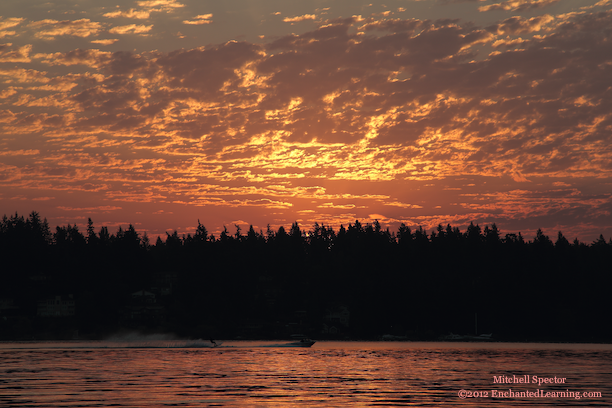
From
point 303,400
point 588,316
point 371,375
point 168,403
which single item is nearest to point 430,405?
point 303,400

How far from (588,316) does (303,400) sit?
174678 mm

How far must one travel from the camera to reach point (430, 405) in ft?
149

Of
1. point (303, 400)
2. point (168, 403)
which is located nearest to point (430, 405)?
point (303, 400)

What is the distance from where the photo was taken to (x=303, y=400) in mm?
47219

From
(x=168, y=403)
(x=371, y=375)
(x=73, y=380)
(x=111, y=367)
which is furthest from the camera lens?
(x=111, y=367)

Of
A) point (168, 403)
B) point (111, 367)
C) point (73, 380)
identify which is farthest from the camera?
point (111, 367)

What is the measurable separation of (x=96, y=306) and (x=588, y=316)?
14759 centimetres

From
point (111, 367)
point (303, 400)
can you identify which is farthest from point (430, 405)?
point (111, 367)

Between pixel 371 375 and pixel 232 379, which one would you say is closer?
pixel 232 379

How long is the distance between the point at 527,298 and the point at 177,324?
105727 mm

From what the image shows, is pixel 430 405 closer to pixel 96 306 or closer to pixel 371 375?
pixel 371 375

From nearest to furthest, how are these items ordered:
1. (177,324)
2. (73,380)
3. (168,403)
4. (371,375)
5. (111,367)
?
(168,403)
(73,380)
(371,375)
(111,367)
(177,324)

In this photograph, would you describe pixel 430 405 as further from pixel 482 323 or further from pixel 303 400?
pixel 482 323

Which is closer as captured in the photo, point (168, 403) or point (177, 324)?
point (168, 403)
